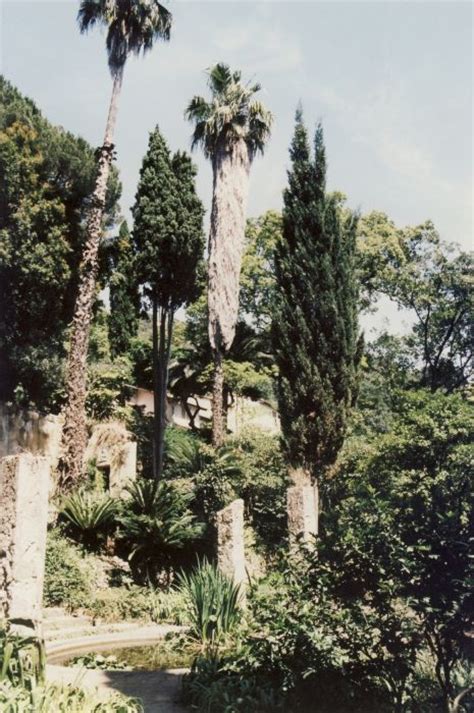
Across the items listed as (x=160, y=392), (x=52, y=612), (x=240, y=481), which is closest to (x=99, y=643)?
(x=52, y=612)

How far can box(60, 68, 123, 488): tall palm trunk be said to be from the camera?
40.8 ft

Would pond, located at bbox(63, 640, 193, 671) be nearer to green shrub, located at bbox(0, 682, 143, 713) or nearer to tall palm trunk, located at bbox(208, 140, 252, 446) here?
green shrub, located at bbox(0, 682, 143, 713)

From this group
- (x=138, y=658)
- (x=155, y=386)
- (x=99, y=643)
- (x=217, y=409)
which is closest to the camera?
(x=138, y=658)

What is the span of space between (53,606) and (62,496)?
2.76m

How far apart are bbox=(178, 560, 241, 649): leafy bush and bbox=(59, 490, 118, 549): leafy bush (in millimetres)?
4479

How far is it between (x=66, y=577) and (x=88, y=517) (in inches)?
59.3

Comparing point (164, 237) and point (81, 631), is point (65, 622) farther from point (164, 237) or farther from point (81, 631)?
point (164, 237)

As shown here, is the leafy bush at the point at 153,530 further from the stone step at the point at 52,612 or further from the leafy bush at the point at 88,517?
the stone step at the point at 52,612

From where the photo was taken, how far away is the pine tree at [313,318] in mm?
14320

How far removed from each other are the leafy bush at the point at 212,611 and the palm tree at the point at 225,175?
8.12 metres

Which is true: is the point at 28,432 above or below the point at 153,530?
above

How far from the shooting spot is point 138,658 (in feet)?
23.6

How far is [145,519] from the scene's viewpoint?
36.9 feet

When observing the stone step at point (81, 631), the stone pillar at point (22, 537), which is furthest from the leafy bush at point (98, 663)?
the stone step at point (81, 631)
